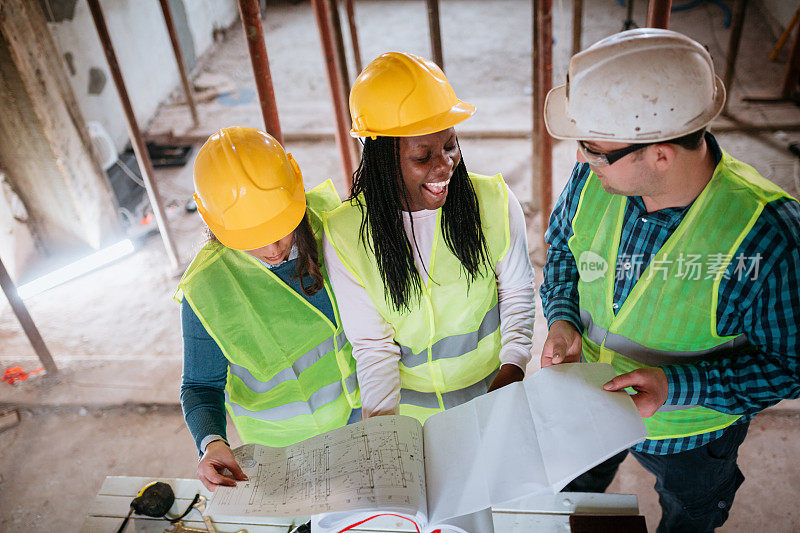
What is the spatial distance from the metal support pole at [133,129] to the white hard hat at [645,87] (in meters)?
3.42

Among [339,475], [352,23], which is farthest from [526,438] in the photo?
[352,23]

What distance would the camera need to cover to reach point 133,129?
407 cm

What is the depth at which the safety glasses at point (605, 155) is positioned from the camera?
57.6 inches

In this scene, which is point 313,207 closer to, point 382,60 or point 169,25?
point 382,60

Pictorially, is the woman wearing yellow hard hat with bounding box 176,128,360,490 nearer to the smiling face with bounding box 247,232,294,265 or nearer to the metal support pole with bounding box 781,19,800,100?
the smiling face with bounding box 247,232,294,265

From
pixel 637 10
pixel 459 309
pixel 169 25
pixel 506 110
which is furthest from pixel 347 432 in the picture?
pixel 637 10

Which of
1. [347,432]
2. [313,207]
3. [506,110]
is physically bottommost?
[506,110]

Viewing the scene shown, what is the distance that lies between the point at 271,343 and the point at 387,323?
0.39m

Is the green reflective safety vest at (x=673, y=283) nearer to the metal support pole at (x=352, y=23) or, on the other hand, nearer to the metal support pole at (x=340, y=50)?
the metal support pole at (x=340, y=50)

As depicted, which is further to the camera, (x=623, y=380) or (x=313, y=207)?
(x=313, y=207)

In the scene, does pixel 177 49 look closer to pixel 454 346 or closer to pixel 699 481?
pixel 454 346

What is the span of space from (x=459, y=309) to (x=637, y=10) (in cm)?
928

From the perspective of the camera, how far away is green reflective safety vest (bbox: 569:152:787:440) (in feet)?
4.93

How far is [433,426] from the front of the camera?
159 cm
